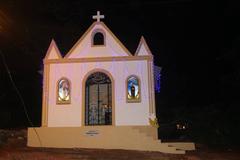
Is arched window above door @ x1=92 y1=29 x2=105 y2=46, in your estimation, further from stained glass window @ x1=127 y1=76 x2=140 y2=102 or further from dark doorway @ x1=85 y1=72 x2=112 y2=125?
stained glass window @ x1=127 y1=76 x2=140 y2=102

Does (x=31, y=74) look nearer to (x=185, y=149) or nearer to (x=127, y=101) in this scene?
(x=127, y=101)

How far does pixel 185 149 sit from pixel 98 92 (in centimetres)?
516

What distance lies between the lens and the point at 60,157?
11.8 m

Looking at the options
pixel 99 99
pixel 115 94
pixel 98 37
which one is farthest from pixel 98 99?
pixel 98 37

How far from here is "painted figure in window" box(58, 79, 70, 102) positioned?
53.4 ft

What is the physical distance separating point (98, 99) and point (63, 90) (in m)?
1.83

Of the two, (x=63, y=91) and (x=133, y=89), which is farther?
(x=63, y=91)

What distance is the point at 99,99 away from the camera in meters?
16.8

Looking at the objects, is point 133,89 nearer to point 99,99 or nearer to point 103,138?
point 99,99

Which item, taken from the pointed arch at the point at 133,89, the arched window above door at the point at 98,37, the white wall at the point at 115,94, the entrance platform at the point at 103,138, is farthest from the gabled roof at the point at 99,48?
the entrance platform at the point at 103,138

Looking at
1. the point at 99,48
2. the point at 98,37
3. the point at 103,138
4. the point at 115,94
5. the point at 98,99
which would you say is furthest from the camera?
the point at 98,37

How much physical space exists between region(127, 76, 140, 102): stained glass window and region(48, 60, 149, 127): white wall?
20cm

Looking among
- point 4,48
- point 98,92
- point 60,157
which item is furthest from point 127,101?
point 4,48

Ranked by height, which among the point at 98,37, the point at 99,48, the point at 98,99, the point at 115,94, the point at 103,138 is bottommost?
the point at 103,138
